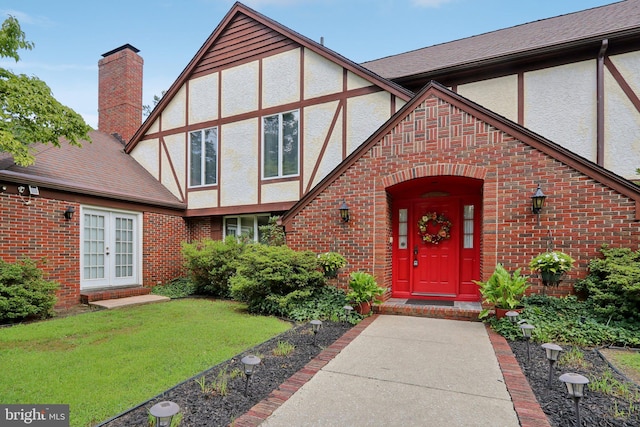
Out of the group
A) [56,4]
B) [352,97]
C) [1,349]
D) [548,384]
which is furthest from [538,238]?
[56,4]

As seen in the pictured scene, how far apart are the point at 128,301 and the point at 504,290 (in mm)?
8271

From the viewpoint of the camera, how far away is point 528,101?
734 cm

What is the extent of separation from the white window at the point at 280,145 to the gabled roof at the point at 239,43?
79.7 inches

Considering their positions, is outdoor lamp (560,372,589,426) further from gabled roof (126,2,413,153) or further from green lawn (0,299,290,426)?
gabled roof (126,2,413,153)

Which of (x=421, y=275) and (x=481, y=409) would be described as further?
(x=421, y=275)

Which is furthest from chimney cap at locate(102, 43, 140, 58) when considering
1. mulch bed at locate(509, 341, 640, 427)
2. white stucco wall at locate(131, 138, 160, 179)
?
mulch bed at locate(509, 341, 640, 427)

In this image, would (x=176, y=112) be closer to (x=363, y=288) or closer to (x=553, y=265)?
(x=363, y=288)

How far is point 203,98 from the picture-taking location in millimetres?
10789

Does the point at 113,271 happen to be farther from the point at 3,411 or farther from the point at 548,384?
the point at 548,384

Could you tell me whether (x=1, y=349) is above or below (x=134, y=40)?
below

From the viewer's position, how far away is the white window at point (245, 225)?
34.3 feet

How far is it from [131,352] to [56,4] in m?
9.91

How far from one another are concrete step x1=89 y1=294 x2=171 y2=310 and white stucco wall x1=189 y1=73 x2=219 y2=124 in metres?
5.73

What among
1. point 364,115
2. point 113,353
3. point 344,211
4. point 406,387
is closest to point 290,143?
point 364,115
